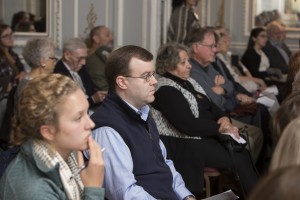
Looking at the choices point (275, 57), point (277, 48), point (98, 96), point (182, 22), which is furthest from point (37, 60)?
point (277, 48)

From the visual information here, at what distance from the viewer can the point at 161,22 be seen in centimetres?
770

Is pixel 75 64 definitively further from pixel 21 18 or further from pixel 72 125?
pixel 72 125

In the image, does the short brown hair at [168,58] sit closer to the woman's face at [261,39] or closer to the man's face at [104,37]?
the man's face at [104,37]

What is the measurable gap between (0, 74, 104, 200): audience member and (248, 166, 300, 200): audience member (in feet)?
3.55

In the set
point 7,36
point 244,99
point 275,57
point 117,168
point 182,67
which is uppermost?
point 7,36

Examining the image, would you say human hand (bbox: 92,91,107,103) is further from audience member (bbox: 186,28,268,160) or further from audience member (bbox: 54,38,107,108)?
audience member (bbox: 186,28,268,160)

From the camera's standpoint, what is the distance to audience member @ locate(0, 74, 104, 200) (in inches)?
87.8

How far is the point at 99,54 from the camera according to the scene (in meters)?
6.52

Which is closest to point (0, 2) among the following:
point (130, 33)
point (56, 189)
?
point (130, 33)

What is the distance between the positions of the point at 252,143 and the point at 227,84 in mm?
1115

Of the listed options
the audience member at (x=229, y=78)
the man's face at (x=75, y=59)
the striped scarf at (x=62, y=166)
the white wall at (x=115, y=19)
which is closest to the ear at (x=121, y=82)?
the striped scarf at (x=62, y=166)

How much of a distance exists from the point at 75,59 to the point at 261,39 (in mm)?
3628

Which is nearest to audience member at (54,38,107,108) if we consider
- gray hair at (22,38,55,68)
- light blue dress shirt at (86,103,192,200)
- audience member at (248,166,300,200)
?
gray hair at (22,38,55,68)

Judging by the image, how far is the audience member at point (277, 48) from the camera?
877cm
